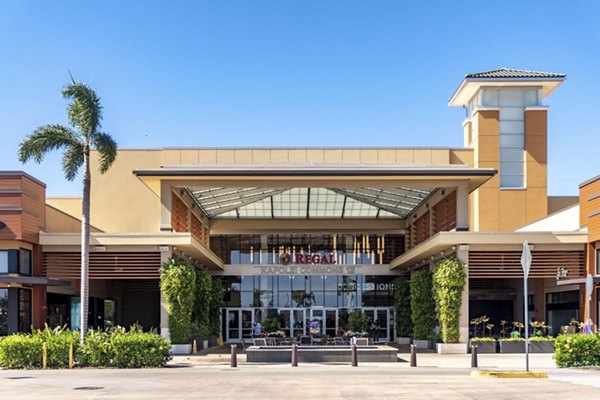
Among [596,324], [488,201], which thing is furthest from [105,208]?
[596,324]

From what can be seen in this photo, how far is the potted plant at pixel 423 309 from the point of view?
4122 centimetres

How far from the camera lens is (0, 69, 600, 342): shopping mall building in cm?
3625

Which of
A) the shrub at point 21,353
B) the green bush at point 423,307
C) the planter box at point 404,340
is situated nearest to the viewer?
the shrub at point 21,353

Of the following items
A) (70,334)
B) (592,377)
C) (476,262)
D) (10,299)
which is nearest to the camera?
(592,377)

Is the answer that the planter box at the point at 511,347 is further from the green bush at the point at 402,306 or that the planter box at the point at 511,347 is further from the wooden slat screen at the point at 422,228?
the green bush at the point at 402,306

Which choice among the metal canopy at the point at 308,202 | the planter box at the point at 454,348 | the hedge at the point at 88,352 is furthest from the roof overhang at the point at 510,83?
the hedge at the point at 88,352

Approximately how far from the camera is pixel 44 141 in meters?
30.3

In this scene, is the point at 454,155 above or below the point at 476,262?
above

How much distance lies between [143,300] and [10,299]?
21988 millimetres

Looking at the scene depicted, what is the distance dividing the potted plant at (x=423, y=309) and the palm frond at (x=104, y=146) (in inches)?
693

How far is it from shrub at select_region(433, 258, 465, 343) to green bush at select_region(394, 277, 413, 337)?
1248 cm

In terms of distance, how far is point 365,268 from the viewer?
52719 mm

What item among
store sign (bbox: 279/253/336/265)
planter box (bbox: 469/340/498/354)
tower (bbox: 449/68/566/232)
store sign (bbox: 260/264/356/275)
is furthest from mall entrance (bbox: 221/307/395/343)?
planter box (bbox: 469/340/498/354)

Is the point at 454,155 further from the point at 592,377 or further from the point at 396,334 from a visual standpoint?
the point at 592,377
